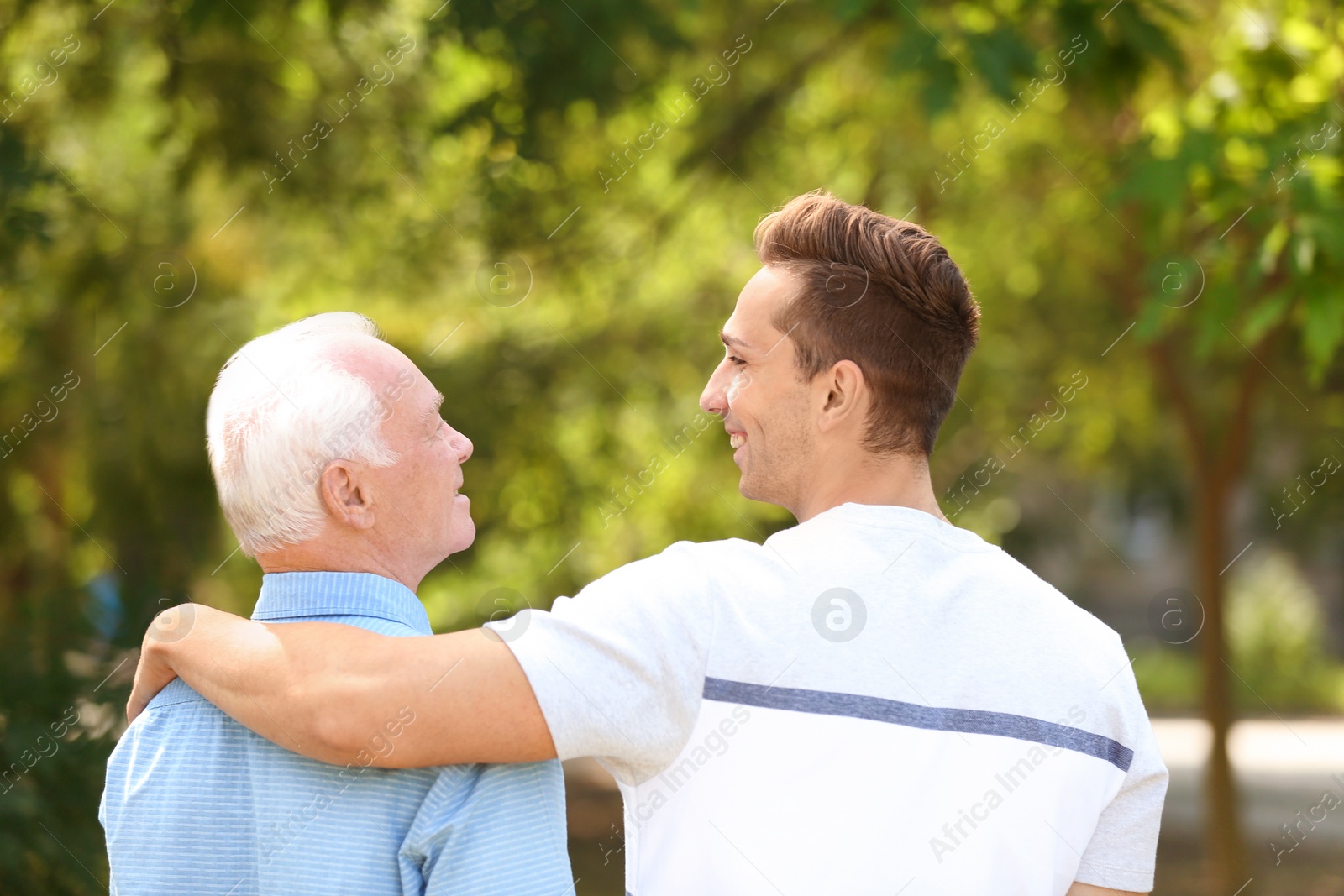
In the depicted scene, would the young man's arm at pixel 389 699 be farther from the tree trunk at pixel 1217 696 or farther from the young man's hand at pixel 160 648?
the tree trunk at pixel 1217 696

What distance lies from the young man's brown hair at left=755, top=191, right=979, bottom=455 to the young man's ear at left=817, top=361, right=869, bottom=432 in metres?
0.01

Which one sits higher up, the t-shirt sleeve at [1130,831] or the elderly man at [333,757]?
the elderly man at [333,757]

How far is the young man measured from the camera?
1424mm

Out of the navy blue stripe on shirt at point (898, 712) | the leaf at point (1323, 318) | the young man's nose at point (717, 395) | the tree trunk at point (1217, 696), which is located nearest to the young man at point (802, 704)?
the navy blue stripe on shirt at point (898, 712)

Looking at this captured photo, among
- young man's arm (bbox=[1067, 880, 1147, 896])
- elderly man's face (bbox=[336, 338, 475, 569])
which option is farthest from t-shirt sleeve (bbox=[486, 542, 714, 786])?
young man's arm (bbox=[1067, 880, 1147, 896])

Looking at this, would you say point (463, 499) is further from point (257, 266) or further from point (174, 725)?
point (257, 266)

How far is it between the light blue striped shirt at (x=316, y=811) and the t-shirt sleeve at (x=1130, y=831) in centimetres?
74

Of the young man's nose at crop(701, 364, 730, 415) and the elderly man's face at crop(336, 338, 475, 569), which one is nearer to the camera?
the elderly man's face at crop(336, 338, 475, 569)

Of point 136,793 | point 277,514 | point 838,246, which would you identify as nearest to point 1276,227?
point 838,246

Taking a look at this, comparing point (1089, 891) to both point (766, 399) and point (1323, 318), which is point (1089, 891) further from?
point (1323, 318)

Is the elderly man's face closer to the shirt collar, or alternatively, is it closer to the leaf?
the shirt collar

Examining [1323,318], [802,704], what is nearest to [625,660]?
[802,704]

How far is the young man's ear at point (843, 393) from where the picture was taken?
5.77ft

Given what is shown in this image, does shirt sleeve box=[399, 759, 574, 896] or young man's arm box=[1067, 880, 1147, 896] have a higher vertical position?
shirt sleeve box=[399, 759, 574, 896]
